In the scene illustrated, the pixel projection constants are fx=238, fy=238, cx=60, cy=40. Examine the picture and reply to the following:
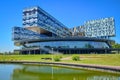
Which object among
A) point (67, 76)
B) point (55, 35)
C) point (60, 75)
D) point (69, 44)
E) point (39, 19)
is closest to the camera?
point (67, 76)

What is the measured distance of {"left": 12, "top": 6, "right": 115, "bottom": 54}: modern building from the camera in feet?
374

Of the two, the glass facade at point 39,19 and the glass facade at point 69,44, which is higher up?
the glass facade at point 39,19

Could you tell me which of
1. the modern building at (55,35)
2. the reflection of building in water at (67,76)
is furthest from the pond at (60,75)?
the modern building at (55,35)

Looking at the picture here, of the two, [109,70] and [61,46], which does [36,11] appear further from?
[109,70]

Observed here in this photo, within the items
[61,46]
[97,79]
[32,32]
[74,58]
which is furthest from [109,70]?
[32,32]

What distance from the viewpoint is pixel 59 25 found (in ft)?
541

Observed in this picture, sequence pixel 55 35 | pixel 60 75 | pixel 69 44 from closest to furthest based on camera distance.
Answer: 1. pixel 60 75
2. pixel 69 44
3. pixel 55 35

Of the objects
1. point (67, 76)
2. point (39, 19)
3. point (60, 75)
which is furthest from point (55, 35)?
point (67, 76)

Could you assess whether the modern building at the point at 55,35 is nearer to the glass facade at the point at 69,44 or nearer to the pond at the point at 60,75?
the glass facade at the point at 69,44

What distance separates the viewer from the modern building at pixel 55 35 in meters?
114

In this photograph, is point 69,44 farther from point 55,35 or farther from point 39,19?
point 55,35

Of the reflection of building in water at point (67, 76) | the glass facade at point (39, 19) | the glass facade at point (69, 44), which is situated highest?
the glass facade at point (39, 19)

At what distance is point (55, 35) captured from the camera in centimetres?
15912

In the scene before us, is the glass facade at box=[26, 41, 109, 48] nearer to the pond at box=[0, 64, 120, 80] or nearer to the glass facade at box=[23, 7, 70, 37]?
the glass facade at box=[23, 7, 70, 37]
